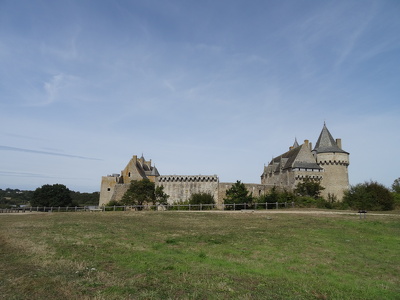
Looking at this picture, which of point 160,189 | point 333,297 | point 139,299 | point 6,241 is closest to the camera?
point 139,299

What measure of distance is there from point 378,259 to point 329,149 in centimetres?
4030

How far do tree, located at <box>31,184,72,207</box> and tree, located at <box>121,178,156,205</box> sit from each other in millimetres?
23826

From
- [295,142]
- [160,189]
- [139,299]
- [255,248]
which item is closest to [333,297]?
[139,299]

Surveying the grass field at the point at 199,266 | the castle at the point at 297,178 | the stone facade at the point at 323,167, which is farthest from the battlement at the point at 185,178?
the grass field at the point at 199,266

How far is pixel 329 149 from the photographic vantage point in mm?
46469

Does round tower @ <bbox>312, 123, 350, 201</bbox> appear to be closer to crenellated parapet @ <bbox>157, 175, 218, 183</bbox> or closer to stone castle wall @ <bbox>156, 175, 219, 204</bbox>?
stone castle wall @ <bbox>156, 175, 219, 204</bbox>

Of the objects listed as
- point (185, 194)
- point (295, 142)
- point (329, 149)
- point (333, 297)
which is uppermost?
point (295, 142)

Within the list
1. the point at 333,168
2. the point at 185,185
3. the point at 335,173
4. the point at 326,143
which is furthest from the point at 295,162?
the point at 185,185

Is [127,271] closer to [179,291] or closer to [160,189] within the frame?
[179,291]

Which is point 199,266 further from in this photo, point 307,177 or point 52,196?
point 52,196

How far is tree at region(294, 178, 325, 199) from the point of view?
4100 cm

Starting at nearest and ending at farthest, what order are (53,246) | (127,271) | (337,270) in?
(127,271) < (337,270) < (53,246)

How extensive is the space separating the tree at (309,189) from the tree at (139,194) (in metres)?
21.7

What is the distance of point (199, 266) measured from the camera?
8.08m
